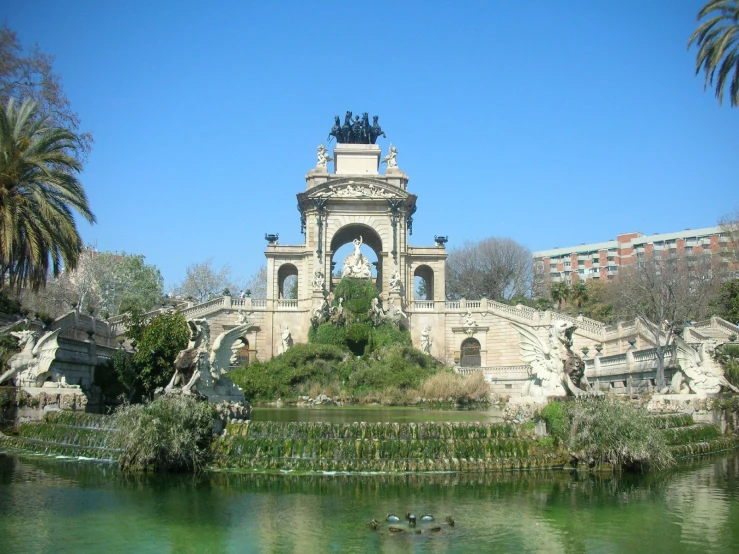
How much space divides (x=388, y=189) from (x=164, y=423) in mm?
35181

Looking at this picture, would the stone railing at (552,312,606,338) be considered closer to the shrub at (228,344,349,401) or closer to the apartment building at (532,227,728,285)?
the shrub at (228,344,349,401)

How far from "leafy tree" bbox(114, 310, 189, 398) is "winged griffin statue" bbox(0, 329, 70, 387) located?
6.75 meters

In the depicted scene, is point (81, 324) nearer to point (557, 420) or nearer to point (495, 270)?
point (557, 420)

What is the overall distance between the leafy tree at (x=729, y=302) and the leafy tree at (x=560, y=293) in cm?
1346

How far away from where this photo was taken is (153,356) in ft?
88.2

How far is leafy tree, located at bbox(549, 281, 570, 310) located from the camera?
53812 mm

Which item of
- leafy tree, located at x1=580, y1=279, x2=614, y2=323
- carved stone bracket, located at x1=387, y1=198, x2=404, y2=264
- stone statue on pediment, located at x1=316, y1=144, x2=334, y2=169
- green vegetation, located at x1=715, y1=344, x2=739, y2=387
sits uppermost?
stone statue on pediment, located at x1=316, y1=144, x2=334, y2=169

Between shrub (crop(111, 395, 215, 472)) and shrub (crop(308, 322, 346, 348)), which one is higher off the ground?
shrub (crop(308, 322, 346, 348))

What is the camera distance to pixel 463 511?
11516 millimetres

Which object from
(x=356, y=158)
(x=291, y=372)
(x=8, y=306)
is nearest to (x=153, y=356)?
(x=8, y=306)

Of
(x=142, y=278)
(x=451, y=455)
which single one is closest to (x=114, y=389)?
(x=451, y=455)

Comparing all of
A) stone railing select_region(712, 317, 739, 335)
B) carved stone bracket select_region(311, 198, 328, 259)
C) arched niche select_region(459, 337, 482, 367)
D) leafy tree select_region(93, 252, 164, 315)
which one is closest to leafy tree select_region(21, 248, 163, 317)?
leafy tree select_region(93, 252, 164, 315)

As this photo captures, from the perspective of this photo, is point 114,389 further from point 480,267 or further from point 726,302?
point 480,267

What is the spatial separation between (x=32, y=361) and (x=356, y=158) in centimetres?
3550
